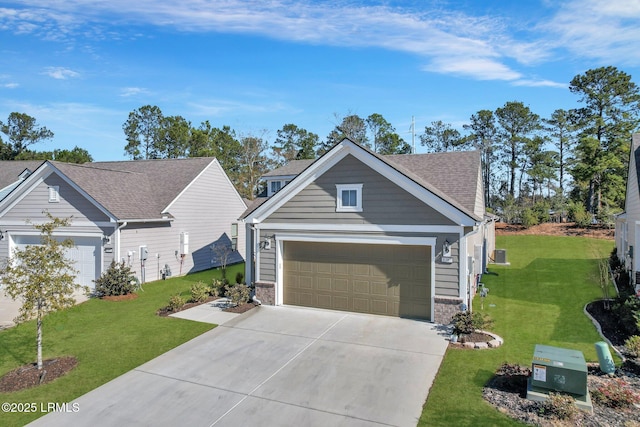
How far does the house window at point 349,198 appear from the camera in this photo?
1189 cm

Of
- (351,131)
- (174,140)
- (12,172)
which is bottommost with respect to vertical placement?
(12,172)

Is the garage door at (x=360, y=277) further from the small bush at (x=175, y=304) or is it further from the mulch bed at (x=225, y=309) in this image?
the small bush at (x=175, y=304)

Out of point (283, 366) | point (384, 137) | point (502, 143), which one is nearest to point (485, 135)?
point (502, 143)

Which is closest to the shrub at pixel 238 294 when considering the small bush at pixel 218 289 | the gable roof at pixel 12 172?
the small bush at pixel 218 289

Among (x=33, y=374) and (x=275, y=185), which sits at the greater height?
(x=275, y=185)

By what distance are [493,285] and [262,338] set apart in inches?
400

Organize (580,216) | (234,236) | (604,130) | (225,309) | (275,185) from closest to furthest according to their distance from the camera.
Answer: (225,309)
(234,236)
(275,185)
(580,216)
(604,130)

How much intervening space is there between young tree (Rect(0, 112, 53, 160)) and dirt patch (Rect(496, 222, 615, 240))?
203 feet

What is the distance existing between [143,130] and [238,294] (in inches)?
1753

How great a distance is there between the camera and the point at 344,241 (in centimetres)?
1206

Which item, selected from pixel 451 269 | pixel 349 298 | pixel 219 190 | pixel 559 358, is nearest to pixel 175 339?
pixel 349 298

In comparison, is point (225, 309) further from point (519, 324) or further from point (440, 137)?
point (440, 137)

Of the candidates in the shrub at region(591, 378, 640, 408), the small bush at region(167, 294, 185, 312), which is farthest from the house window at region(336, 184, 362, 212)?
the shrub at region(591, 378, 640, 408)

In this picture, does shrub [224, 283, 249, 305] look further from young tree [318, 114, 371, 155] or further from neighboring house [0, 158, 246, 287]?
young tree [318, 114, 371, 155]
